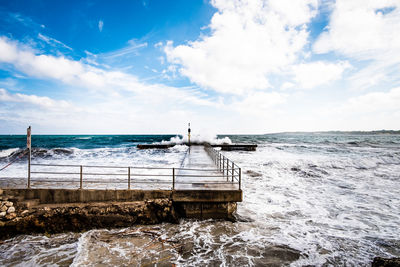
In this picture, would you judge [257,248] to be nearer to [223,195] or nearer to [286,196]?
[223,195]

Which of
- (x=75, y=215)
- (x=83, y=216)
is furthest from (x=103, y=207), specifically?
(x=75, y=215)

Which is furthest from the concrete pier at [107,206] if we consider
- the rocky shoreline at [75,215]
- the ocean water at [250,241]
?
the ocean water at [250,241]

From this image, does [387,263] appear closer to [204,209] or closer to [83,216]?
[204,209]

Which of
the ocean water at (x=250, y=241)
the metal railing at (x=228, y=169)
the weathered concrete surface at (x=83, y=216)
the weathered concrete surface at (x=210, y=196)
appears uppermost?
the metal railing at (x=228, y=169)

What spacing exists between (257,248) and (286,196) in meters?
5.37

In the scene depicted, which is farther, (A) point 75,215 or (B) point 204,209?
(B) point 204,209

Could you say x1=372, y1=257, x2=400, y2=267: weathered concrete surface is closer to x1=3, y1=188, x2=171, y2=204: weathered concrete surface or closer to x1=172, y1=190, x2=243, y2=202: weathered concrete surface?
x1=172, y1=190, x2=243, y2=202: weathered concrete surface

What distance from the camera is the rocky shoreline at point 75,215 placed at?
5.89 metres

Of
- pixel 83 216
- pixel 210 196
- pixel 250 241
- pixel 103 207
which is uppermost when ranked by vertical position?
pixel 210 196

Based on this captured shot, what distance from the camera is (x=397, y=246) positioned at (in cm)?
561

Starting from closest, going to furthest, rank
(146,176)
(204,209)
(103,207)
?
(103,207)
(204,209)
(146,176)

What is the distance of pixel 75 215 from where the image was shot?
20.3ft

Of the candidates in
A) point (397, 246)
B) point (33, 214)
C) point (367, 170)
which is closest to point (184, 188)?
point (33, 214)

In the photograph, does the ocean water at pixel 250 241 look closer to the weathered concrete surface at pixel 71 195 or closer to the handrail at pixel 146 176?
the weathered concrete surface at pixel 71 195
